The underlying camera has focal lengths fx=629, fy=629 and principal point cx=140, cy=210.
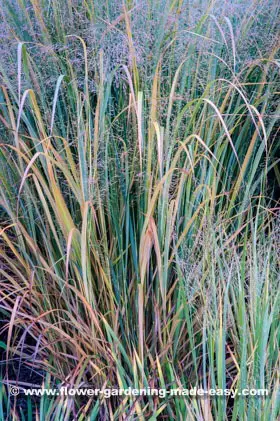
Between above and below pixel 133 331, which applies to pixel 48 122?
above

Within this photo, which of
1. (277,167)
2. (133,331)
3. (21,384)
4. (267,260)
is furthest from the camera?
(277,167)

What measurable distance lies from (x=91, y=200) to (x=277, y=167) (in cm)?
80

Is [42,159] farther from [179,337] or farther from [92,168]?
[179,337]

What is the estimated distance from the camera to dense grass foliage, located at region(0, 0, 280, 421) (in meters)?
1.61

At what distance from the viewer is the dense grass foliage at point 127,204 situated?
63.4 inches

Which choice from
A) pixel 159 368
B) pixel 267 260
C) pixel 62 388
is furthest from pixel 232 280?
pixel 62 388

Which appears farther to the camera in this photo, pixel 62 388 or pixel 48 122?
pixel 48 122

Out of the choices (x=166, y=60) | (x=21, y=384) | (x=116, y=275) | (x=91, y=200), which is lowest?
(x=21, y=384)

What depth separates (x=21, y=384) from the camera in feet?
6.00

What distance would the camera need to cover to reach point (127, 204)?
5.62 feet

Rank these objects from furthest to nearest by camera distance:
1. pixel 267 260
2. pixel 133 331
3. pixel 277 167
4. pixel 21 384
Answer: pixel 277 167 → pixel 21 384 → pixel 133 331 → pixel 267 260

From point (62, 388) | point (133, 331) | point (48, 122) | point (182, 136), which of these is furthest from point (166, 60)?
point (62, 388)

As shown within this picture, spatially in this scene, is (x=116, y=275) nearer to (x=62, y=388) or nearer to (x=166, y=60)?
(x=62, y=388)

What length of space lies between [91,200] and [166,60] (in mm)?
488
